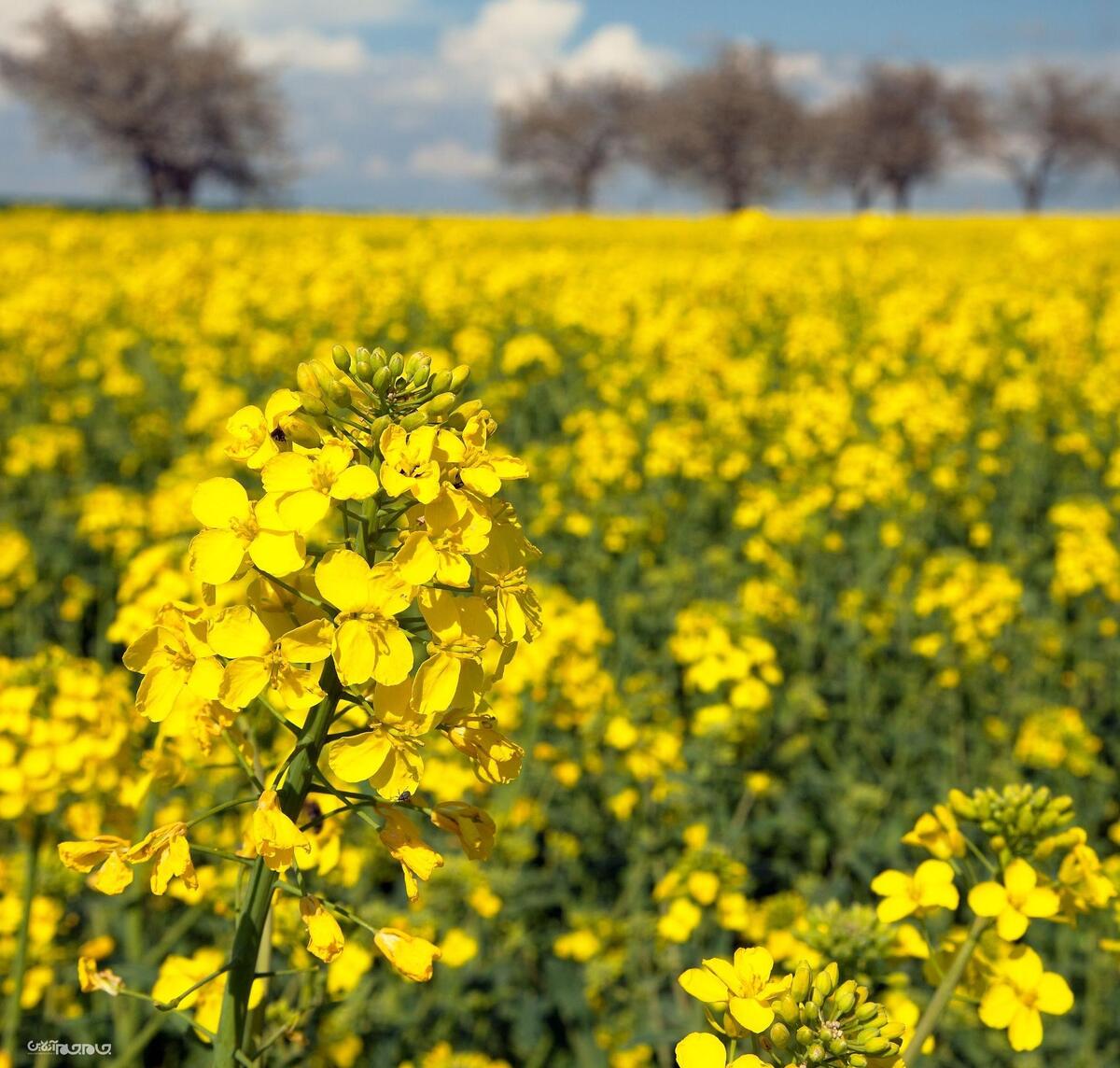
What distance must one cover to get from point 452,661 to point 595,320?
953 centimetres

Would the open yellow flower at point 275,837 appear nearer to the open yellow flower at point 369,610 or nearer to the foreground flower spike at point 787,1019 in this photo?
the open yellow flower at point 369,610

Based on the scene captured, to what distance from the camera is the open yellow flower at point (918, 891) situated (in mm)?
1559

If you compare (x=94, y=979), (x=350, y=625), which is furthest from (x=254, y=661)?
(x=94, y=979)

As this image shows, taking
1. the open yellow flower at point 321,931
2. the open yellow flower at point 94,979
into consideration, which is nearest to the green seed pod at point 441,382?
the open yellow flower at point 321,931

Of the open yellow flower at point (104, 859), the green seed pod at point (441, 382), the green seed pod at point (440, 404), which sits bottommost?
the open yellow flower at point (104, 859)

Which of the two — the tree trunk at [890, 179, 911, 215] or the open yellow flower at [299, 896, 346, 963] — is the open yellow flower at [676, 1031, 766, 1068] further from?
the tree trunk at [890, 179, 911, 215]

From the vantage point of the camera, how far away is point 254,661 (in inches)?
45.2

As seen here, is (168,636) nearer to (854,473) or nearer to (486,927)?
(486,927)

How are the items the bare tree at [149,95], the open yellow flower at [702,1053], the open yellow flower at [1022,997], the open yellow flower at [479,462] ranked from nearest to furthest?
the open yellow flower at [702,1053]
the open yellow flower at [479,462]
the open yellow flower at [1022,997]
the bare tree at [149,95]

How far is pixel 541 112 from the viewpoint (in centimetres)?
7056

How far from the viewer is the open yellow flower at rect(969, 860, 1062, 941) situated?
4.87 ft

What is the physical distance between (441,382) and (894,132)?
7394cm

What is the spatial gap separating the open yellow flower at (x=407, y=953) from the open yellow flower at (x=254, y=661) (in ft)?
1.10

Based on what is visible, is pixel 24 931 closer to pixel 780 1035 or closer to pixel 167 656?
pixel 167 656
